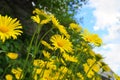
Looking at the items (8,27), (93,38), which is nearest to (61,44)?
(93,38)

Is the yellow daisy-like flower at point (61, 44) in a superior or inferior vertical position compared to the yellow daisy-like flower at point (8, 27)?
superior

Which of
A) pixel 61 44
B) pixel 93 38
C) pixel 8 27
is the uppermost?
pixel 93 38

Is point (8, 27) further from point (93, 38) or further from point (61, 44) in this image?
point (93, 38)

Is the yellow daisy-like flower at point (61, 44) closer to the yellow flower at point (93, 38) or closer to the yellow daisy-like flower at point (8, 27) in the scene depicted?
the yellow flower at point (93, 38)

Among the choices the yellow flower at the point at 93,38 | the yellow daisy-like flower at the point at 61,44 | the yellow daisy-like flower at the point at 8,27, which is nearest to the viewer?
the yellow daisy-like flower at the point at 8,27

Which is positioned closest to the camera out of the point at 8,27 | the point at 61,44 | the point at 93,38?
the point at 8,27

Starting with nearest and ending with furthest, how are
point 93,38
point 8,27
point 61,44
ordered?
point 8,27, point 61,44, point 93,38

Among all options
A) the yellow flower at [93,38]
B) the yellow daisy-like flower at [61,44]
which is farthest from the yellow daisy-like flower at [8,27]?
the yellow flower at [93,38]

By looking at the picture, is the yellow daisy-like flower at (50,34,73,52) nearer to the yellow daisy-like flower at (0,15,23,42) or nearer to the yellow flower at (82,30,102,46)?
the yellow flower at (82,30,102,46)

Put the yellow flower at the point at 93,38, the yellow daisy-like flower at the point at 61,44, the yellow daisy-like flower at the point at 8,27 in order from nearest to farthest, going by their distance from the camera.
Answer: the yellow daisy-like flower at the point at 8,27
the yellow daisy-like flower at the point at 61,44
the yellow flower at the point at 93,38

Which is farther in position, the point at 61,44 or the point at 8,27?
the point at 61,44

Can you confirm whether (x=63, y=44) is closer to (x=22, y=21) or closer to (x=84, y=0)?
(x=22, y=21)

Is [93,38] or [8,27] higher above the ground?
[93,38]

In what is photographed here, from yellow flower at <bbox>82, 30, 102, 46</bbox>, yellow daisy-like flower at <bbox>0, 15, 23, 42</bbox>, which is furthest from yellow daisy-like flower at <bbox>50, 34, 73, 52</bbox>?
yellow daisy-like flower at <bbox>0, 15, 23, 42</bbox>
